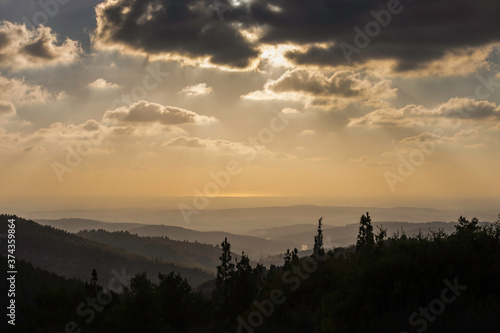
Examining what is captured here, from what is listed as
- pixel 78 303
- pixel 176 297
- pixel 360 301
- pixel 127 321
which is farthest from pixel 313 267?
pixel 78 303

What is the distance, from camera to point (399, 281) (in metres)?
16.0

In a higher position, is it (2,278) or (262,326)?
(262,326)

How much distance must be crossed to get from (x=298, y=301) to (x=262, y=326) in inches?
208

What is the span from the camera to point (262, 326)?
19531mm

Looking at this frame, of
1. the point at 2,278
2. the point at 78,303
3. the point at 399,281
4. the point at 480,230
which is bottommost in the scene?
the point at 2,278

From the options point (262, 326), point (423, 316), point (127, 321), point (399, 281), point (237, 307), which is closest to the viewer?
point (423, 316)

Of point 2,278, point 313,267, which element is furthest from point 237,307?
point 2,278

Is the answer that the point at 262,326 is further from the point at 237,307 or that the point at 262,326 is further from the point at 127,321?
the point at 237,307

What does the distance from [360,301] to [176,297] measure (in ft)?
118

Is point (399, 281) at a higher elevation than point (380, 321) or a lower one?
higher

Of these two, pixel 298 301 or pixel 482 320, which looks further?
pixel 298 301

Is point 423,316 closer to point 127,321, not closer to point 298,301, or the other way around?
point 298,301

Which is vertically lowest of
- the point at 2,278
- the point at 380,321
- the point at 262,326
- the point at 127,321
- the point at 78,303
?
the point at 2,278

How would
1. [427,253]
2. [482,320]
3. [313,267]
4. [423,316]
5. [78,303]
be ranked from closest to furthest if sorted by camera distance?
[482,320] < [423,316] < [427,253] < [313,267] < [78,303]
